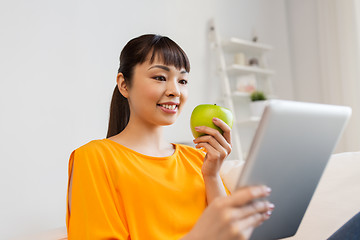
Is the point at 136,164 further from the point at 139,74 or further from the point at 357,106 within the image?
the point at 357,106

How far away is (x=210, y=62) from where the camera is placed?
280cm

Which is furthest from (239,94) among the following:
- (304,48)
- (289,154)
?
(289,154)

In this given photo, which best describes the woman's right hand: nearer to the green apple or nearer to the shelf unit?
the green apple

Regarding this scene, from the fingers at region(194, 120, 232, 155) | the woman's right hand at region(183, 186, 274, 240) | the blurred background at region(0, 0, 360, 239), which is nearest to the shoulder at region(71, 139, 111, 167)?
the fingers at region(194, 120, 232, 155)

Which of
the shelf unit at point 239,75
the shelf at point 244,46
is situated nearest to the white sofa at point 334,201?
the shelf unit at point 239,75

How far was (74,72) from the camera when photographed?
6.83 ft

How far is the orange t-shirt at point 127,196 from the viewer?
0.88m

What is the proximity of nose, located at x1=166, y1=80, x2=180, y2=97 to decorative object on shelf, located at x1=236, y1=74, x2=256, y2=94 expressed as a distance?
190 cm

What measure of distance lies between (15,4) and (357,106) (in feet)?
8.26

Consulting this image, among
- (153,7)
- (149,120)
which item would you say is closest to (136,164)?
(149,120)

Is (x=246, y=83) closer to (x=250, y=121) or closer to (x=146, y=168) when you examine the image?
(x=250, y=121)

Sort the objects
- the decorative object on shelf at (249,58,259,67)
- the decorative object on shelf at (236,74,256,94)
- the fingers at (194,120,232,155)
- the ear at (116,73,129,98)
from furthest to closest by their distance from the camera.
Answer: the decorative object on shelf at (249,58,259,67), the decorative object on shelf at (236,74,256,94), the ear at (116,73,129,98), the fingers at (194,120,232,155)

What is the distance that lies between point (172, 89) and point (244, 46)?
203 centimetres

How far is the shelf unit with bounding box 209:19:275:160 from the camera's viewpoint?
2.72 meters
